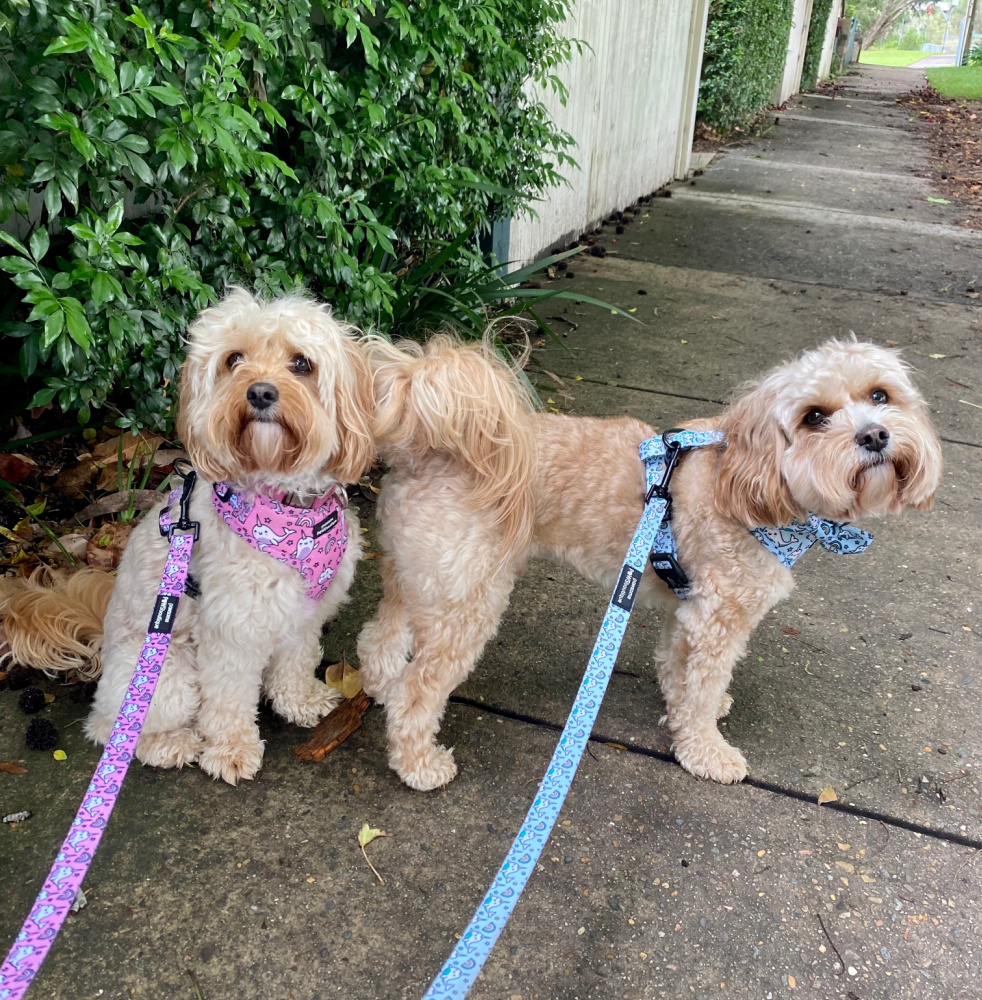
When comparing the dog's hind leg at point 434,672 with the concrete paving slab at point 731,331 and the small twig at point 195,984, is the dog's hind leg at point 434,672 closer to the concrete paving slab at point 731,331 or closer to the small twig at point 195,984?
the small twig at point 195,984

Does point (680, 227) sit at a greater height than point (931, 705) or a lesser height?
greater

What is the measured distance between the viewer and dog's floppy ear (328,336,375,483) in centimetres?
234

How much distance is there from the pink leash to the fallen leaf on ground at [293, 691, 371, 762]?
870 mm

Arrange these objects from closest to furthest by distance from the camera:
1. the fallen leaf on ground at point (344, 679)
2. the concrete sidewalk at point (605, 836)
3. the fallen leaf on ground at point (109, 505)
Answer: the concrete sidewalk at point (605, 836)
the fallen leaf on ground at point (344, 679)
the fallen leaf on ground at point (109, 505)

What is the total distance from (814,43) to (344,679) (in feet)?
108

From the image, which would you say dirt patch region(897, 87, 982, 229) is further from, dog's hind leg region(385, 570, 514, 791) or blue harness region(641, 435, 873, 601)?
dog's hind leg region(385, 570, 514, 791)

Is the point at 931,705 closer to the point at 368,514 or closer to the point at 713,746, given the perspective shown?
the point at 713,746

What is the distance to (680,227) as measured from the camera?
9.70m

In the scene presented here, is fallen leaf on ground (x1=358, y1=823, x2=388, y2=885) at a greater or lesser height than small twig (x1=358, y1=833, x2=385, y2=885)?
greater

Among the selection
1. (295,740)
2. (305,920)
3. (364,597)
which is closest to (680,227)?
(364,597)

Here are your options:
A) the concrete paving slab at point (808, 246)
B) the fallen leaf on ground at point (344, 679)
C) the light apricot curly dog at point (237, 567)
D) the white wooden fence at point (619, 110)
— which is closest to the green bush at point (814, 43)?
the white wooden fence at point (619, 110)

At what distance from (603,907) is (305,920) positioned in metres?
0.84

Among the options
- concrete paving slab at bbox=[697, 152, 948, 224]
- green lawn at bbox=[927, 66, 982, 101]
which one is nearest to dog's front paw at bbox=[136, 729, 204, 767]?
concrete paving slab at bbox=[697, 152, 948, 224]

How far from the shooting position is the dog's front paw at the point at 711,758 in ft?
9.25
